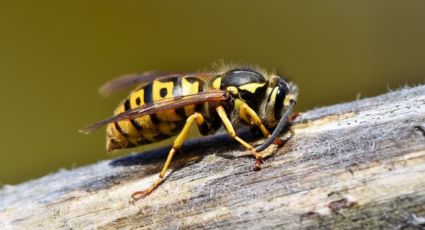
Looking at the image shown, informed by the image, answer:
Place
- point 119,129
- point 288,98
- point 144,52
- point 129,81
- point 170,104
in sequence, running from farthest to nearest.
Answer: point 144,52 < point 129,81 < point 119,129 < point 288,98 < point 170,104

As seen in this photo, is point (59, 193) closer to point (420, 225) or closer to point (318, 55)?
point (420, 225)

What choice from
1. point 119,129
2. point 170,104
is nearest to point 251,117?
point 170,104

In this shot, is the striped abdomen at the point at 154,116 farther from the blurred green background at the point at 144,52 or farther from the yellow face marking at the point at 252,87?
the blurred green background at the point at 144,52

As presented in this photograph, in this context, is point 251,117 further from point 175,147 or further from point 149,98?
point 149,98

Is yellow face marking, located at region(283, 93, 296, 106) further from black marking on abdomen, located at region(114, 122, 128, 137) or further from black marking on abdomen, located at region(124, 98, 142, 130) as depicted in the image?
black marking on abdomen, located at region(114, 122, 128, 137)

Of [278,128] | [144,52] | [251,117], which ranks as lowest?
[278,128]

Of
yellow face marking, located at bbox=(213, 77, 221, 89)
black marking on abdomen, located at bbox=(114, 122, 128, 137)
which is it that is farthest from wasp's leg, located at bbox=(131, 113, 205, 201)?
black marking on abdomen, located at bbox=(114, 122, 128, 137)
